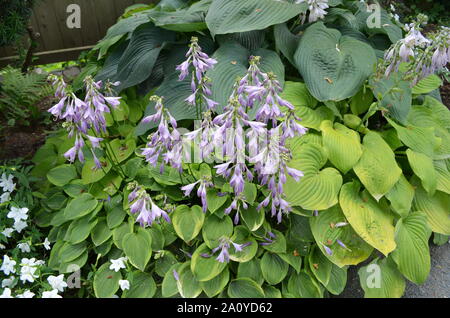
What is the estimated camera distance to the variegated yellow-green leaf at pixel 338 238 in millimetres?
2270

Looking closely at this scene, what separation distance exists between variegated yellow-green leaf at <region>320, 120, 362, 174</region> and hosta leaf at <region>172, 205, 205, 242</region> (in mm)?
827

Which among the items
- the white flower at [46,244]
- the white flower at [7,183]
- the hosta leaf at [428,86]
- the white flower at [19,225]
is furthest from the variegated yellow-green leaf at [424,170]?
the white flower at [7,183]

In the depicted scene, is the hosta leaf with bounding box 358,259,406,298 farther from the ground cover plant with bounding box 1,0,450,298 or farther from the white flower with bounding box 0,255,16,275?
the white flower with bounding box 0,255,16,275

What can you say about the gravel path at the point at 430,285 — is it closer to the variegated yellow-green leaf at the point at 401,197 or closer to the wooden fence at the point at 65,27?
the variegated yellow-green leaf at the point at 401,197

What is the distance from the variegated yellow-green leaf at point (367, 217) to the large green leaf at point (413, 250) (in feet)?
0.30

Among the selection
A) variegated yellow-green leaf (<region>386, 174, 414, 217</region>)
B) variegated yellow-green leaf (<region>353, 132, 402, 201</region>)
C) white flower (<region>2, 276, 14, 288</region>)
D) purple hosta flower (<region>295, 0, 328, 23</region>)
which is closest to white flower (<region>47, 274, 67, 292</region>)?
white flower (<region>2, 276, 14, 288</region>)

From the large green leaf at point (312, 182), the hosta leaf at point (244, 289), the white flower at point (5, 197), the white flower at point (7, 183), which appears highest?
the large green leaf at point (312, 182)

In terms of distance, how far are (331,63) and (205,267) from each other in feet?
5.09

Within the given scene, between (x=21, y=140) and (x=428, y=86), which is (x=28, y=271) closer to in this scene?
(x=21, y=140)

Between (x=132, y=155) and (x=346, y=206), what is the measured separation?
1397 millimetres

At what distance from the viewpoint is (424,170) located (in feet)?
8.14

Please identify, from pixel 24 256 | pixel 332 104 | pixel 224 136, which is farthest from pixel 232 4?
pixel 24 256

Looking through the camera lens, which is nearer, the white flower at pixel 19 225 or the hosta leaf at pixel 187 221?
the hosta leaf at pixel 187 221

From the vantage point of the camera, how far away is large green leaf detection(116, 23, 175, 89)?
3.02m
